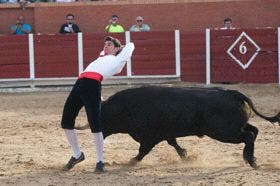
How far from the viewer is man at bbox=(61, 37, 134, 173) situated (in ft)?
21.9

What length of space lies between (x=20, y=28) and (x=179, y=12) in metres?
3.81

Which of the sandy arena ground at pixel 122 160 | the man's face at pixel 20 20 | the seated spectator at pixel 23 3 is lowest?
the sandy arena ground at pixel 122 160

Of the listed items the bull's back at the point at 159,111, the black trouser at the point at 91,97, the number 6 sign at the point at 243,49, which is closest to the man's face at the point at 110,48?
the black trouser at the point at 91,97

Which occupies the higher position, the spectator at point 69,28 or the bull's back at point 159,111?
the spectator at point 69,28

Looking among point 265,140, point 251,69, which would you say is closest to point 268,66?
point 251,69

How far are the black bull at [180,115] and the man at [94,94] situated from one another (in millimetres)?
396

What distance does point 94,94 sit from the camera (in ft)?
21.9

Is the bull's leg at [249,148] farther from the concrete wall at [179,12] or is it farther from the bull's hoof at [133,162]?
the concrete wall at [179,12]

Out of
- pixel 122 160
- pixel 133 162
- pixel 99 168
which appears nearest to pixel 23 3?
pixel 122 160

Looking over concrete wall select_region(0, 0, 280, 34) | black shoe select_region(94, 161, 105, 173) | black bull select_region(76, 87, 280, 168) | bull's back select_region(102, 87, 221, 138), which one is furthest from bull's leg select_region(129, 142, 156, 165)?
concrete wall select_region(0, 0, 280, 34)

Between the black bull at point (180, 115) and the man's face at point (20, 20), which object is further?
the man's face at point (20, 20)

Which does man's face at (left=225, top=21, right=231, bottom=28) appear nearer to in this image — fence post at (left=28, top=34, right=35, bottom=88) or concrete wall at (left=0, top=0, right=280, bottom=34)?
concrete wall at (left=0, top=0, right=280, bottom=34)

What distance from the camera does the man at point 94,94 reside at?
6668 mm

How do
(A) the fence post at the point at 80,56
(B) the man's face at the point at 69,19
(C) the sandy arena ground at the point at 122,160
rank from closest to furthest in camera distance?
(C) the sandy arena ground at the point at 122,160 < (A) the fence post at the point at 80,56 < (B) the man's face at the point at 69,19
